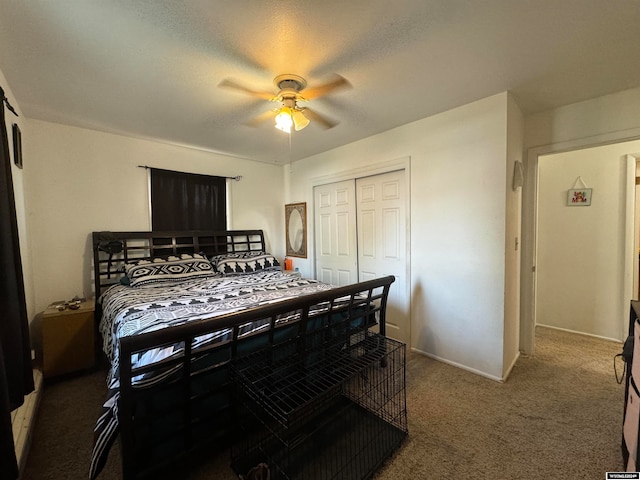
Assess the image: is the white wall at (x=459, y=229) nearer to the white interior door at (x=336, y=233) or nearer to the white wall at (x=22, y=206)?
the white interior door at (x=336, y=233)

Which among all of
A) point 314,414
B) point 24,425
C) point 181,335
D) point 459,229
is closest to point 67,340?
point 24,425

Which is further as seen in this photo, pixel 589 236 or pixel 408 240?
pixel 589 236

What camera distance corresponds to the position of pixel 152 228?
11.0 feet

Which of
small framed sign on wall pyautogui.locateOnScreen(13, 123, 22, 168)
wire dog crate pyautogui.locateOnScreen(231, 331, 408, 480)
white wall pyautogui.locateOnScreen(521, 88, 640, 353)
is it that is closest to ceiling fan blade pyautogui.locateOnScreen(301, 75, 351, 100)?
wire dog crate pyautogui.locateOnScreen(231, 331, 408, 480)

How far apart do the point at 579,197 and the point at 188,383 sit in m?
4.49

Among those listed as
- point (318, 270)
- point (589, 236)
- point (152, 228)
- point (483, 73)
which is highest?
point (483, 73)

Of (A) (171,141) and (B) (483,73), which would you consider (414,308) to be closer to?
(B) (483,73)

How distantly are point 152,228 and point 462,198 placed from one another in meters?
3.53

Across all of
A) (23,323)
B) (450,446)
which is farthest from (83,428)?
(450,446)

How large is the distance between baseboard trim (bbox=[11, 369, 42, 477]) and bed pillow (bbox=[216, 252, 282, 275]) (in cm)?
180

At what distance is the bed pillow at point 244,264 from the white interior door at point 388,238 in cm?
125

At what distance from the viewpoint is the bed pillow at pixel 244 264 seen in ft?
11.0

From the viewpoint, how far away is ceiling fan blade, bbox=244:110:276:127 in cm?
228

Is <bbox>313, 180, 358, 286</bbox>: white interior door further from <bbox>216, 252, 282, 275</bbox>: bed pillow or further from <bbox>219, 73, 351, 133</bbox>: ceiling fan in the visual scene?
<bbox>219, 73, 351, 133</bbox>: ceiling fan
